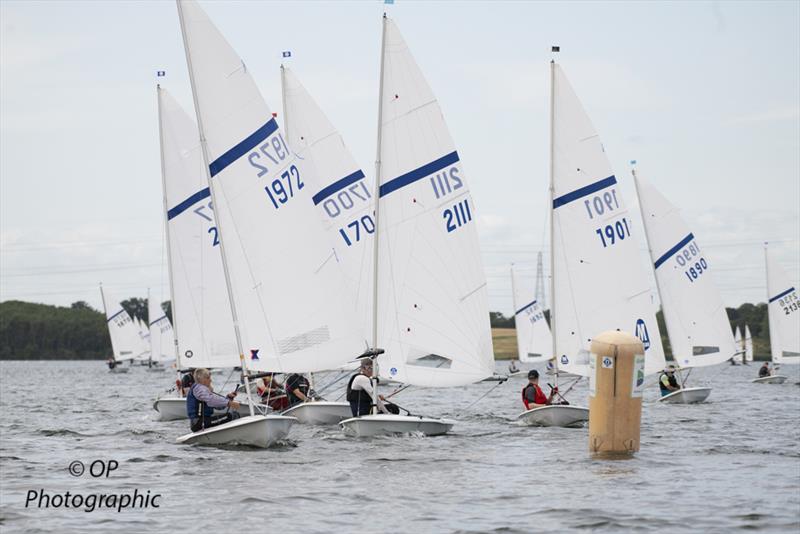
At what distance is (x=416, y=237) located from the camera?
2031 centimetres

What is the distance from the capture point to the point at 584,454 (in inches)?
693

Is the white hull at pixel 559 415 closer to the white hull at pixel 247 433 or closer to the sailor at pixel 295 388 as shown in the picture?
the sailor at pixel 295 388

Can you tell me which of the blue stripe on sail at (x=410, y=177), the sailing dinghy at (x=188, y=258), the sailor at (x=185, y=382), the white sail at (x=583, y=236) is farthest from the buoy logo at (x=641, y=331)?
the sailor at (x=185, y=382)

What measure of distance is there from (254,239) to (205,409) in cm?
301

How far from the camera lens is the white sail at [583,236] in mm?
24859

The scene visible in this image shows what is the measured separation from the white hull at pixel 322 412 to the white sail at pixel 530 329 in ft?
139

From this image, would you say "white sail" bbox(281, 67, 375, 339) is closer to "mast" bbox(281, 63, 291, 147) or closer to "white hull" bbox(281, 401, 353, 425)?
"mast" bbox(281, 63, 291, 147)

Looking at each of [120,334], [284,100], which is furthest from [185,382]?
[120,334]

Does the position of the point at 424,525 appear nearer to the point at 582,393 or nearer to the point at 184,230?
the point at 184,230

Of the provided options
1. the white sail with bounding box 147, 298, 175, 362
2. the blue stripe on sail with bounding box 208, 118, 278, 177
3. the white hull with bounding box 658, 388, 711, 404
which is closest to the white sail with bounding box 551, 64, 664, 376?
the white hull with bounding box 658, 388, 711, 404

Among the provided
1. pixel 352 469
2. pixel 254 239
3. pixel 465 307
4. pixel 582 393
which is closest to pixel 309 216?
pixel 254 239

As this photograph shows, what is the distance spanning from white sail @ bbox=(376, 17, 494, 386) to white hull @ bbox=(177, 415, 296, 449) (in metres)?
2.84

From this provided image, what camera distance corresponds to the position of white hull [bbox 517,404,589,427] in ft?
72.1

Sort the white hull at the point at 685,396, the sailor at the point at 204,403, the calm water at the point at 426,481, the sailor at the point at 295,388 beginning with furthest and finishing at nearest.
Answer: the white hull at the point at 685,396
the sailor at the point at 295,388
the sailor at the point at 204,403
the calm water at the point at 426,481
